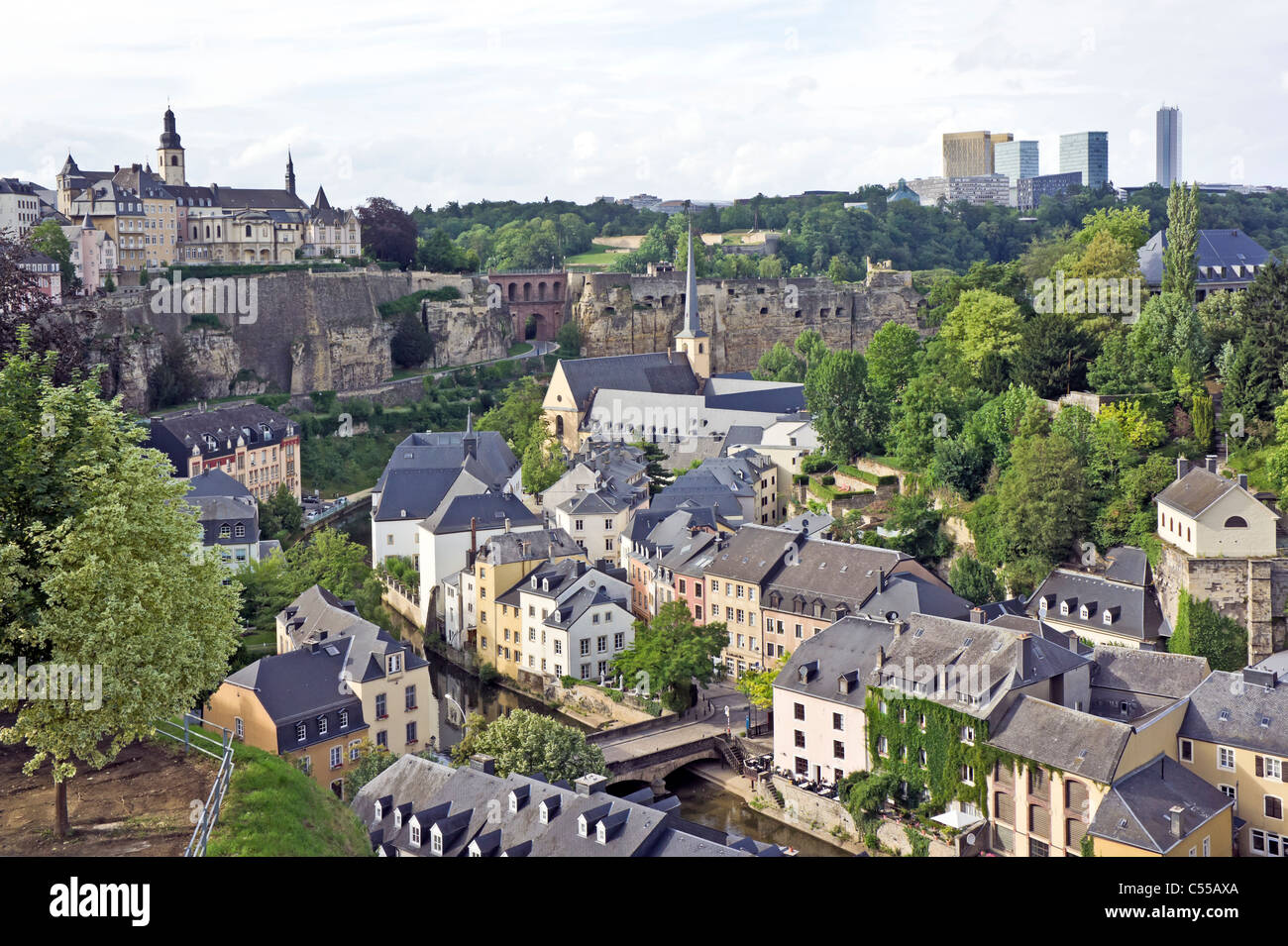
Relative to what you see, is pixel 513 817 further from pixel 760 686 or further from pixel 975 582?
pixel 975 582

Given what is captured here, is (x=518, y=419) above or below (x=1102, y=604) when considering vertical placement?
above

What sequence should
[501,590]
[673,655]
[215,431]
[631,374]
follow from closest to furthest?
[673,655] → [501,590] → [215,431] → [631,374]

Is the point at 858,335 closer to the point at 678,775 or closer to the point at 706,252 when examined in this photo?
the point at 706,252

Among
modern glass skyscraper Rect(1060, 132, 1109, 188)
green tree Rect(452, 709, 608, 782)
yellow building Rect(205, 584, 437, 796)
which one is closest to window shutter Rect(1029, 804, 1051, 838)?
green tree Rect(452, 709, 608, 782)

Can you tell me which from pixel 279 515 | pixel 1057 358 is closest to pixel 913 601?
pixel 1057 358

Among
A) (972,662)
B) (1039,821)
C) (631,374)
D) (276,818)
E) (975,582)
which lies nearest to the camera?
(276,818)

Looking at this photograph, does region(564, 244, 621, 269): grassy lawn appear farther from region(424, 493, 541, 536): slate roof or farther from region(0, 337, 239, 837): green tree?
region(0, 337, 239, 837): green tree
